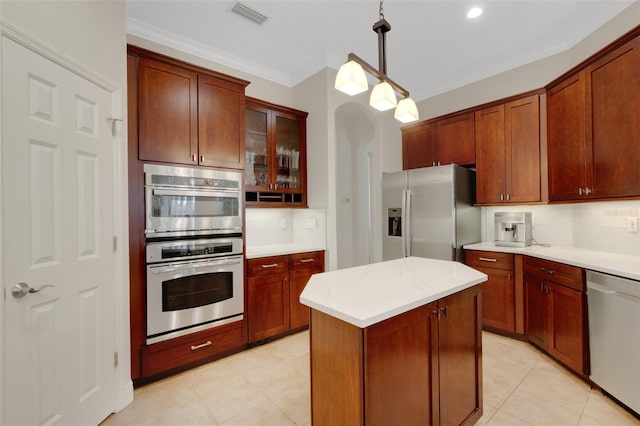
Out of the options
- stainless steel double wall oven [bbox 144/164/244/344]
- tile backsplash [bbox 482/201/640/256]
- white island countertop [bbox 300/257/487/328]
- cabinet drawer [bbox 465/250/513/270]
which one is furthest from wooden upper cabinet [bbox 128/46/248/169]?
tile backsplash [bbox 482/201/640/256]

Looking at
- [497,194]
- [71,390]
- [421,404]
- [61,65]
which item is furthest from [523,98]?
[71,390]

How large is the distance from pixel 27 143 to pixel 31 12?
675 millimetres

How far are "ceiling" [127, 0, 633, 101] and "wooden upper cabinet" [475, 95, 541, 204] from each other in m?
0.63

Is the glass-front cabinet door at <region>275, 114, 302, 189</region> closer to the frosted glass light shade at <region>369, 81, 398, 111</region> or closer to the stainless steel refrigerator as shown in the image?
the stainless steel refrigerator

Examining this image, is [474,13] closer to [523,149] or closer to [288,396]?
[523,149]

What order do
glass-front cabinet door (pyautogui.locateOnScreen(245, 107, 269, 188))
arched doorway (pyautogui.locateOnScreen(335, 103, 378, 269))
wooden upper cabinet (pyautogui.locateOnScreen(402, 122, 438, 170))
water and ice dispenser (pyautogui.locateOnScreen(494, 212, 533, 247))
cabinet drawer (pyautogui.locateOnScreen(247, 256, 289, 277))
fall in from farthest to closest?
arched doorway (pyautogui.locateOnScreen(335, 103, 378, 269)), wooden upper cabinet (pyautogui.locateOnScreen(402, 122, 438, 170)), glass-front cabinet door (pyautogui.locateOnScreen(245, 107, 269, 188)), water and ice dispenser (pyautogui.locateOnScreen(494, 212, 533, 247)), cabinet drawer (pyautogui.locateOnScreen(247, 256, 289, 277))

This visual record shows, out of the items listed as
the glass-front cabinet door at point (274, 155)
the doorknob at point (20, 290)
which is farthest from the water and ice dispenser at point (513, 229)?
the doorknob at point (20, 290)

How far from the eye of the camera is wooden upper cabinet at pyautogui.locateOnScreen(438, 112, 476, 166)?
3527 mm

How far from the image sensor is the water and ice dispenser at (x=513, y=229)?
309cm

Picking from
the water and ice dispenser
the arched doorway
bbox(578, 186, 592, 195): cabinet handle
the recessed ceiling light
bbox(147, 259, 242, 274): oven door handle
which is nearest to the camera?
bbox(147, 259, 242, 274): oven door handle

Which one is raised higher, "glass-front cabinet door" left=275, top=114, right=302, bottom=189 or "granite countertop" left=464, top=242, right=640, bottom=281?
"glass-front cabinet door" left=275, top=114, right=302, bottom=189

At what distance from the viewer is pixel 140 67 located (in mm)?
2281

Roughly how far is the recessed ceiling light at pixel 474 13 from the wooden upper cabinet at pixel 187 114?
85.8 inches

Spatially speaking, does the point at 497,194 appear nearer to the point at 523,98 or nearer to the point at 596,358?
the point at 523,98
